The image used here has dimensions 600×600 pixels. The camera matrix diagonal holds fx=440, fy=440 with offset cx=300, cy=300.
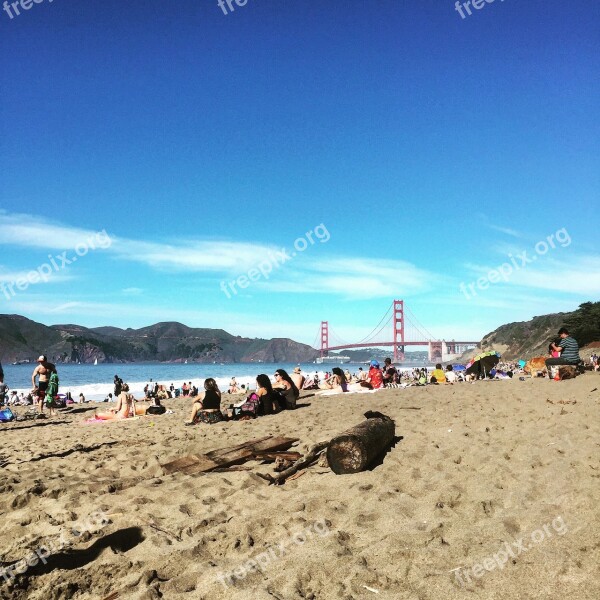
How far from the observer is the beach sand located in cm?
267

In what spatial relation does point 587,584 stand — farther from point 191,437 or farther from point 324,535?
point 191,437

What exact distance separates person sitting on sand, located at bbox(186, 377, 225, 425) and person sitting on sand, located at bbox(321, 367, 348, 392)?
5.80 m

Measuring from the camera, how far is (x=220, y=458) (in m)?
5.48

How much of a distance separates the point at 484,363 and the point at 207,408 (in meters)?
14.0

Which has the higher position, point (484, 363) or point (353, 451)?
point (484, 363)

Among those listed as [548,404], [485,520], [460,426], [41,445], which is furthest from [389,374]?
[485,520]

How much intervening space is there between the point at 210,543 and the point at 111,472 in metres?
2.85

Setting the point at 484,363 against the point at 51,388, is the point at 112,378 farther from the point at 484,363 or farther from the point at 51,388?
the point at 484,363

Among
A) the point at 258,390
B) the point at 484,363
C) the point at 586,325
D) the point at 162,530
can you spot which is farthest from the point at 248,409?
the point at 586,325

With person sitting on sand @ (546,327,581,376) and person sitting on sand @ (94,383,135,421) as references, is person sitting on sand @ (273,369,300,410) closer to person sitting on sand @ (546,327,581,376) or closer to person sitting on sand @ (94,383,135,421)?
person sitting on sand @ (94,383,135,421)

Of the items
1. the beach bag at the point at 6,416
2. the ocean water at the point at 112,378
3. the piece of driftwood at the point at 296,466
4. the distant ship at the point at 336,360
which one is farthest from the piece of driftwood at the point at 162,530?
the distant ship at the point at 336,360

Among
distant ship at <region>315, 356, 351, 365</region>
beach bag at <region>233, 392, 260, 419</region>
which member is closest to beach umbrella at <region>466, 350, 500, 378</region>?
beach bag at <region>233, 392, 260, 419</region>

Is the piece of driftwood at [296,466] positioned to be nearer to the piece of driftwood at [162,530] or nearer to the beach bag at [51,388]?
the piece of driftwood at [162,530]

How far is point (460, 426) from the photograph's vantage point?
21.8 feet
